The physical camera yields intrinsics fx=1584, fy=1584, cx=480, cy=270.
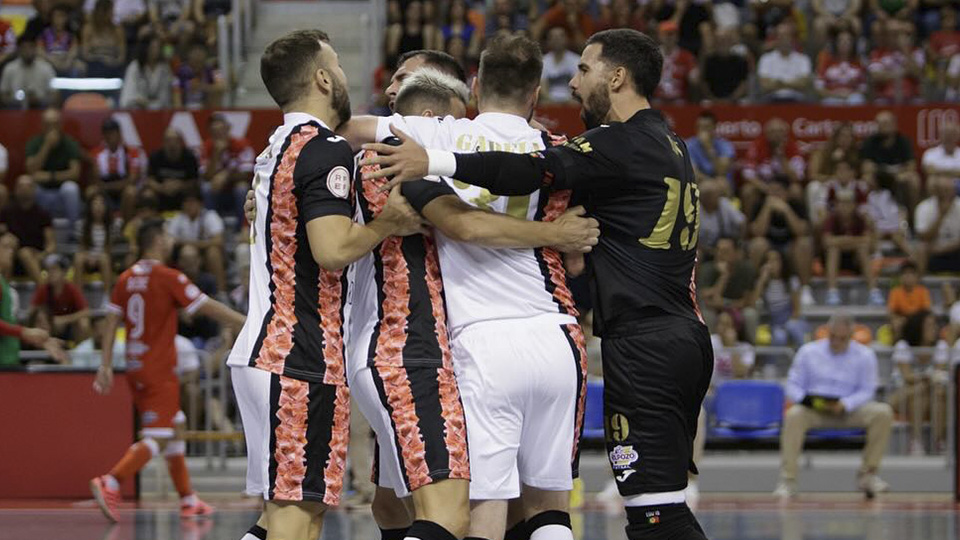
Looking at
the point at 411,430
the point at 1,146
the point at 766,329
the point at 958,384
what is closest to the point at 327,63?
the point at 411,430

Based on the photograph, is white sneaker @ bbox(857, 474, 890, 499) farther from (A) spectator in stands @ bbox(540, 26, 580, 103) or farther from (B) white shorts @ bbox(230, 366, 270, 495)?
(B) white shorts @ bbox(230, 366, 270, 495)

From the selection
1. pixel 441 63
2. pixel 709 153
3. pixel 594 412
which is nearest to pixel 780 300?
pixel 709 153

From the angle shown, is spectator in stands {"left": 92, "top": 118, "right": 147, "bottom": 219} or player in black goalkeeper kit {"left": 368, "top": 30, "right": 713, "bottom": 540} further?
spectator in stands {"left": 92, "top": 118, "right": 147, "bottom": 219}

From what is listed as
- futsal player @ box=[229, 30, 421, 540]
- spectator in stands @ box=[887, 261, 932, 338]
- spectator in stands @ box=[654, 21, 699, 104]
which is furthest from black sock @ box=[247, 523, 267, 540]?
spectator in stands @ box=[654, 21, 699, 104]

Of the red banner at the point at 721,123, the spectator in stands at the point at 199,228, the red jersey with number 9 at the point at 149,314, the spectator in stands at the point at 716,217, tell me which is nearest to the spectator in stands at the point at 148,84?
the red banner at the point at 721,123

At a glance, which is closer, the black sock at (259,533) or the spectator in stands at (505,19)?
the black sock at (259,533)

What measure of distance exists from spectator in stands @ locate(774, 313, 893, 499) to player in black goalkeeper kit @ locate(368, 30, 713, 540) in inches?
306

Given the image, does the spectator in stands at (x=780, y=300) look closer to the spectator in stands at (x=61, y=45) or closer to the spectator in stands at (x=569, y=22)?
the spectator in stands at (x=569, y=22)

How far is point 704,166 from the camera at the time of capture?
55.4 ft

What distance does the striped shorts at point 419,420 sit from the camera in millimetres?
5328

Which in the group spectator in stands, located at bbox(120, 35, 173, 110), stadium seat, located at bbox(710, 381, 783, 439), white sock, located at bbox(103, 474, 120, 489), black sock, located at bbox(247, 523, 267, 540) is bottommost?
white sock, located at bbox(103, 474, 120, 489)

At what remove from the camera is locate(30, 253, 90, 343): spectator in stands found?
584 inches

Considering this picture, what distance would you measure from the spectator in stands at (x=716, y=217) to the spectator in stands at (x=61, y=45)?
7.73 metres

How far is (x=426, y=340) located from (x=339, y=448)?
1.58 feet
